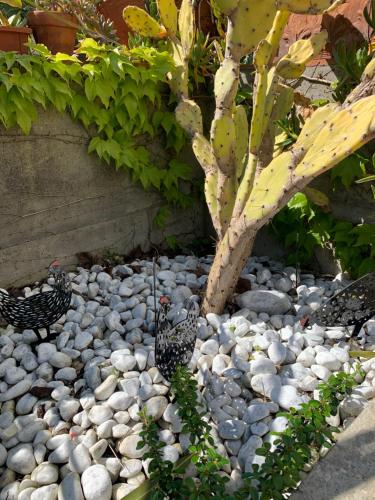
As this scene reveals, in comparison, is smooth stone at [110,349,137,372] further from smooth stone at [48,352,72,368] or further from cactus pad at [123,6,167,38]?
cactus pad at [123,6,167,38]

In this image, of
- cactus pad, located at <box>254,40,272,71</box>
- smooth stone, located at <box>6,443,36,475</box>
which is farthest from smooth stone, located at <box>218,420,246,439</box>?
cactus pad, located at <box>254,40,272,71</box>

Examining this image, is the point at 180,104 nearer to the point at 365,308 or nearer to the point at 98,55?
the point at 98,55

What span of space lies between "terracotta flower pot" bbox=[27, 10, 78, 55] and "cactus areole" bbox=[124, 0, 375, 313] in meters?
0.38

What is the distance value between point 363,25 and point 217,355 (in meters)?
2.10

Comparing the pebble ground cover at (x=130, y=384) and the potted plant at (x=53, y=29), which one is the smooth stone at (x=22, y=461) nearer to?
the pebble ground cover at (x=130, y=384)

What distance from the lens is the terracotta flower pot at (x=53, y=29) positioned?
272cm

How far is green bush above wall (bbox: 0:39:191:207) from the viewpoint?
245 cm

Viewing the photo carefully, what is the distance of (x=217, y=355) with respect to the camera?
2.15 metres

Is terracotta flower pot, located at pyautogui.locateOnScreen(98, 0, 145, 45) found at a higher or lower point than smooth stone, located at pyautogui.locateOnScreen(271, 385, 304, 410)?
higher

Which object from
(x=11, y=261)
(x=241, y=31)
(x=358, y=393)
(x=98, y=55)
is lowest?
(x=358, y=393)

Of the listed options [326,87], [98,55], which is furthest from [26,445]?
[326,87]

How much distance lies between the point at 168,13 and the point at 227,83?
96cm

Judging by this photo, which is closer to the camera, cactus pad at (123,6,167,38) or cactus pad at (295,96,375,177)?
cactus pad at (295,96,375,177)

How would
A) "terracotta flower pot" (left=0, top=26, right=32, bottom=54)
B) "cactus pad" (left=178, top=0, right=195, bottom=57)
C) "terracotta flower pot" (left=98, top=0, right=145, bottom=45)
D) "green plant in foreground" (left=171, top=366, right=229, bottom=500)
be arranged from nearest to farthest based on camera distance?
"green plant in foreground" (left=171, top=366, right=229, bottom=500)
"terracotta flower pot" (left=0, top=26, right=32, bottom=54)
"cactus pad" (left=178, top=0, right=195, bottom=57)
"terracotta flower pot" (left=98, top=0, right=145, bottom=45)
